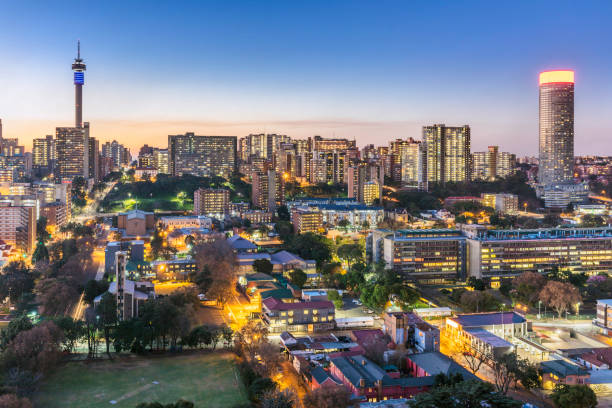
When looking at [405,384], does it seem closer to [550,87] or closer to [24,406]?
[24,406]

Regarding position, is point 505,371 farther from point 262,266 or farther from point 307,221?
point 307,221

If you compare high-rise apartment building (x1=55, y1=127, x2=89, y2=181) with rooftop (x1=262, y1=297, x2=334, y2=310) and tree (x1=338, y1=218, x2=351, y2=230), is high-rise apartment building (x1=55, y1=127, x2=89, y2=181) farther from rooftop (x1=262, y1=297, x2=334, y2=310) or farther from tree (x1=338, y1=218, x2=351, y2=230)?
rooftop (x1=262, y1=297, x2=334, y2=310)

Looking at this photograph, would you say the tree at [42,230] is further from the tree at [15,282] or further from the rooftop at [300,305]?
the rooftop at [300,305]

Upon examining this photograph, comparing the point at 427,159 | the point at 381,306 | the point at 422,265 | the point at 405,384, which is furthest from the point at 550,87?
the point at 405,384

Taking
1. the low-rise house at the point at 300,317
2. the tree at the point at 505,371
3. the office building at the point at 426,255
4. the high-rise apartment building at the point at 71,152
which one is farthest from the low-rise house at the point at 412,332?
the high-rise apartment building at the point at 71,152

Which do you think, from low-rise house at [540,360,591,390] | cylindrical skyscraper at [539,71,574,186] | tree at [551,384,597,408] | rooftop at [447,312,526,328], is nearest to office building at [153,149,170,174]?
cylindrical skyscraper at [539,71,574,186]
